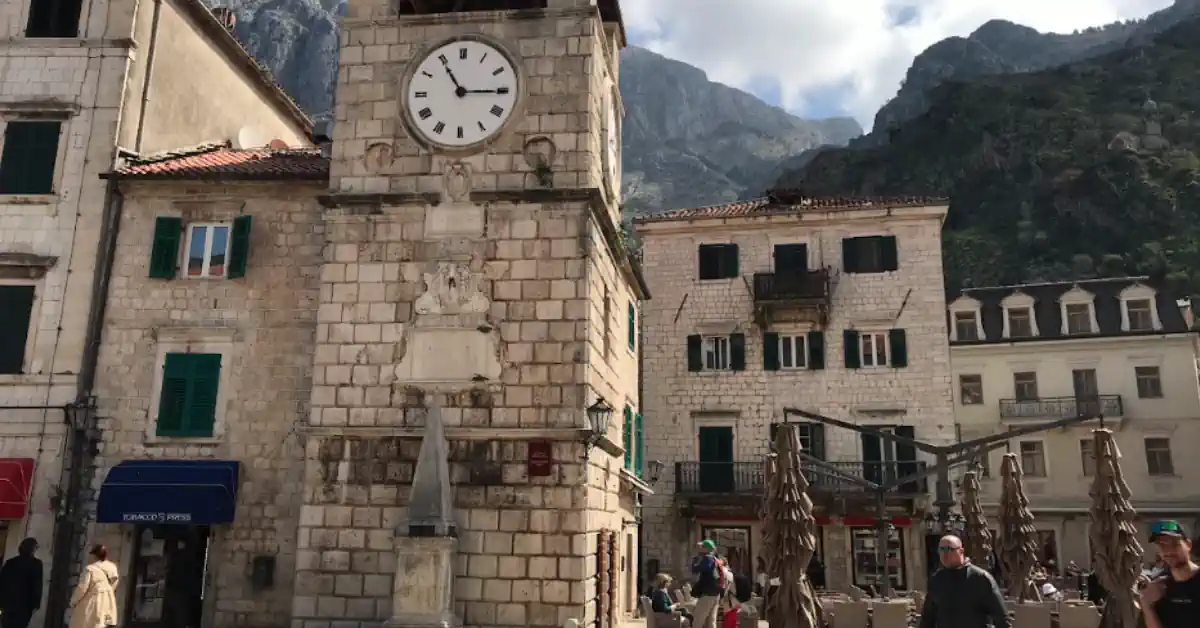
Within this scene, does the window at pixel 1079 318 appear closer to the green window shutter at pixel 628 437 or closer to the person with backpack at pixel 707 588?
the green window shutter at pixel 628 437

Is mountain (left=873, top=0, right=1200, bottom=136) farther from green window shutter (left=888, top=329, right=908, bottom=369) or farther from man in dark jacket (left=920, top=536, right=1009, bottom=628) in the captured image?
man in dark jacket (left=920, top=536, right=1009, bottom=628)

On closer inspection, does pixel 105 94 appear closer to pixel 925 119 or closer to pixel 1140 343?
pixel 1140 343

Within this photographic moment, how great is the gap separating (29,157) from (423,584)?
39.1ft

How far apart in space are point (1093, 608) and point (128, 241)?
691 inches

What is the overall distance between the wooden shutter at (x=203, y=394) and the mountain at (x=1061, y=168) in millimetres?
37138

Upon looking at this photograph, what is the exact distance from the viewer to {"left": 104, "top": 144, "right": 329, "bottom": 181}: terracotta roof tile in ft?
50.9

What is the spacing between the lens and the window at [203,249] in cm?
1544

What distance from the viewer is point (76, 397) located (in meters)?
14.8

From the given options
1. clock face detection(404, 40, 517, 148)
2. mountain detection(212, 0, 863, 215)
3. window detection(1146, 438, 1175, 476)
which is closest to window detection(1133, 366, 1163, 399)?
window detection(1146, 438, 1175, 476)

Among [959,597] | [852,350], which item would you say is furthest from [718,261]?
[959,597]

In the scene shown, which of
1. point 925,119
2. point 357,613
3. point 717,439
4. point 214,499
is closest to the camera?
point 357,613

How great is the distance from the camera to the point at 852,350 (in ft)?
86.3

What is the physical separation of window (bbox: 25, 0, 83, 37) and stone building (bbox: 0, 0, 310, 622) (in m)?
0.02

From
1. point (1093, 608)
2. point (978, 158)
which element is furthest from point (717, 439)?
point (978, 158)
